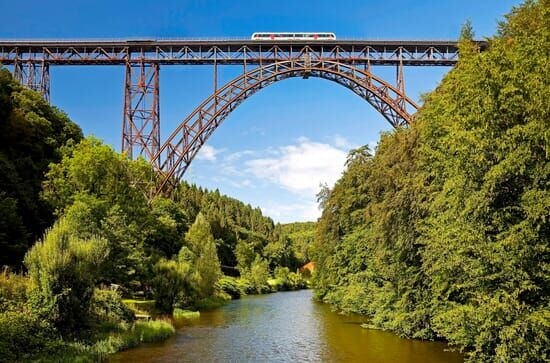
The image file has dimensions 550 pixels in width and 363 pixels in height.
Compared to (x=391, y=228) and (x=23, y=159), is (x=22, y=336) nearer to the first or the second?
(x=391, y=228)

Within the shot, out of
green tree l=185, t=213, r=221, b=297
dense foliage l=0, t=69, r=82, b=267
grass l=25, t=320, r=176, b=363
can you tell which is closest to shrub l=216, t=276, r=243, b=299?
green tree l=185, t=213, r=221, b=297

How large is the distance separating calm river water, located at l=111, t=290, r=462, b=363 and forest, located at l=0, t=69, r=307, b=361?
66.1 inches

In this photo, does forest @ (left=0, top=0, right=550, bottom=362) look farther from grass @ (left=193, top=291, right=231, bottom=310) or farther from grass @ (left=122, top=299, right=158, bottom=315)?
grass @ (left=193, top=291, right=231, bottom=310)

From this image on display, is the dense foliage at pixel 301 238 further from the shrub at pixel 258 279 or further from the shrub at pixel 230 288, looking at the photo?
the shrub at pixel 230 288

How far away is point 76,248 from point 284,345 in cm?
936

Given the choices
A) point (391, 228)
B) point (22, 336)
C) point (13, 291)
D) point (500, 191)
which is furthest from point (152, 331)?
point (500, 191)

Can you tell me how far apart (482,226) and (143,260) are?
20649 millimetres

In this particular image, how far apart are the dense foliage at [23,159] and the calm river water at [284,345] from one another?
939 centimetres

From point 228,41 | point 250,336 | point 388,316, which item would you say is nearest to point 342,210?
point 388,316

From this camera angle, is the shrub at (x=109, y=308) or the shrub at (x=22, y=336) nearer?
the shrub at (x=22, y=336)

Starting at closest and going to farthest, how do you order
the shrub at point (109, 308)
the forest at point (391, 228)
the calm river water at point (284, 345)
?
the forest at point (391, 228) < the calm river water at point (284, 345) < the shrub at point (109, 308)

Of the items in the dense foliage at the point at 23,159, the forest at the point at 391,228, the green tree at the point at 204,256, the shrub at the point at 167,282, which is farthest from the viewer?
the green tree at the point at 204,256

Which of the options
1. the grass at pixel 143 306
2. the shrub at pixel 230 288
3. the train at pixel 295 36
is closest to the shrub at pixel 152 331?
the grass at pixel 143 306

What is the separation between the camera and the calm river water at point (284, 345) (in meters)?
17.0
